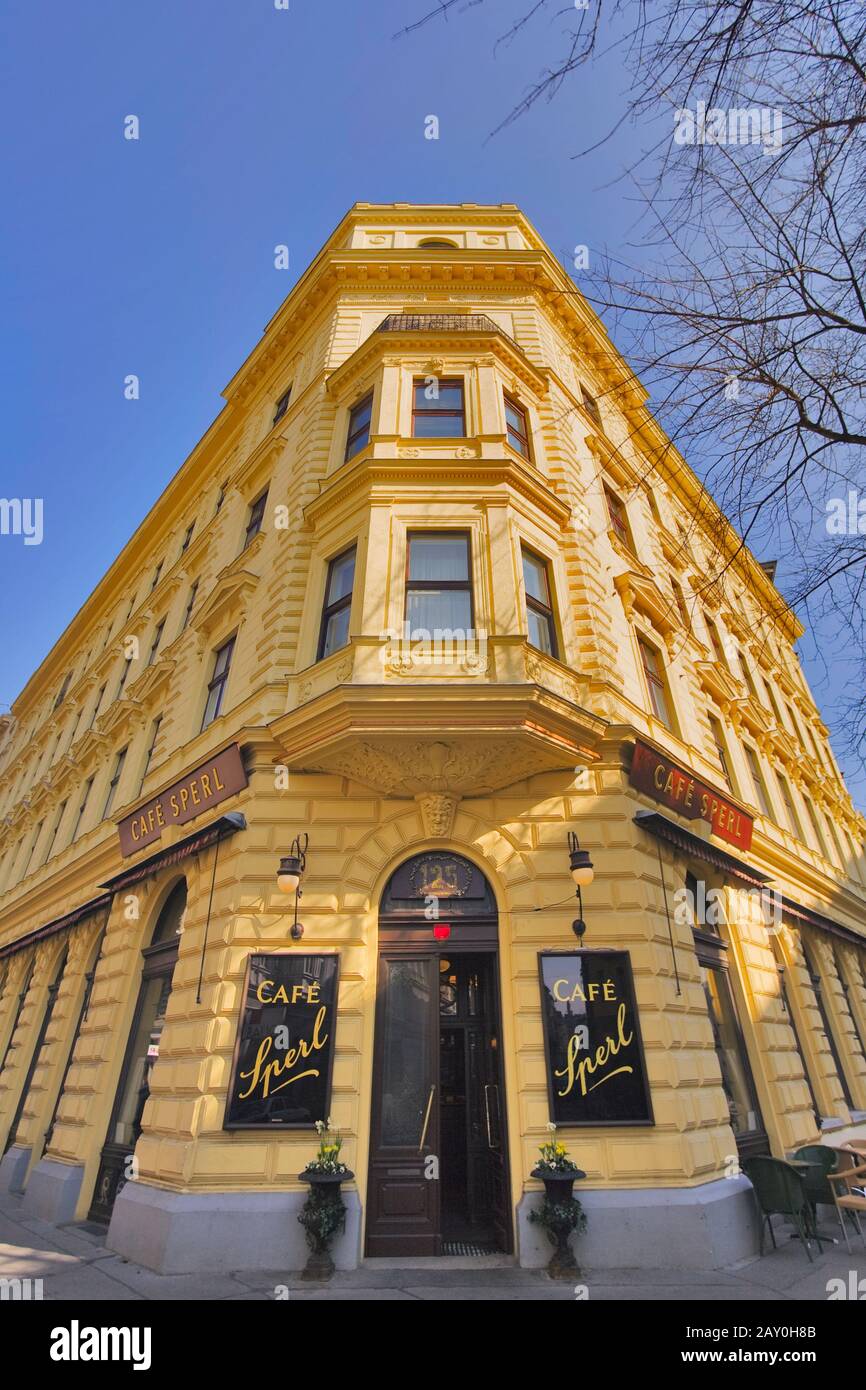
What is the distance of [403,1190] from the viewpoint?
769 centimetres

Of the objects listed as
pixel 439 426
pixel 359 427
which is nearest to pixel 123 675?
pixel 359 427

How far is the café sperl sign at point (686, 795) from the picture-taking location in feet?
33.0

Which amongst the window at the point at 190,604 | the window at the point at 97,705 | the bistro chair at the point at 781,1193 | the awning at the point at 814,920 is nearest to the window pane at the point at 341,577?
the window at the point at 190,604

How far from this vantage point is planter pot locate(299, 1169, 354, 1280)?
6863mm

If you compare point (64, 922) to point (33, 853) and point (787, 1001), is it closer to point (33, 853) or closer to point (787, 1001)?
point (33, 853)

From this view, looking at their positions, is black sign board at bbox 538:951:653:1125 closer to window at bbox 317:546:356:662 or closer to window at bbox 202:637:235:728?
window at bbox 317:546:356:662

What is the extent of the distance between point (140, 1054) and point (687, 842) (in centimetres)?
944

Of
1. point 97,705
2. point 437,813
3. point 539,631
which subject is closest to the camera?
point 437,813

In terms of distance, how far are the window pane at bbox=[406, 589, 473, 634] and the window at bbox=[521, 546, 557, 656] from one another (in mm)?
1142

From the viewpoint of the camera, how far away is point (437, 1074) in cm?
A: 812

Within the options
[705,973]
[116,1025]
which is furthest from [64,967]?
[705,973]

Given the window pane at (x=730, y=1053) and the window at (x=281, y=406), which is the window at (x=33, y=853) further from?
the window pane at (x=730, y=1053)

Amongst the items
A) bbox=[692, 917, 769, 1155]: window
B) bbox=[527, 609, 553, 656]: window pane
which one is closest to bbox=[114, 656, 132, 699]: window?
bbox=[527, 609, 553, 656]: window pane

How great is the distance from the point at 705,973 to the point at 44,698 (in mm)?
31366
